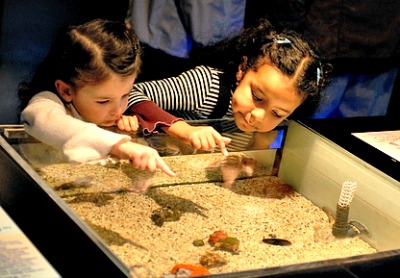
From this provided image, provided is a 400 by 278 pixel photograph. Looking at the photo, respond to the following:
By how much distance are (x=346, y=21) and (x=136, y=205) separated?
1190mm

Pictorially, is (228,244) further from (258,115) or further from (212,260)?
(258,115)

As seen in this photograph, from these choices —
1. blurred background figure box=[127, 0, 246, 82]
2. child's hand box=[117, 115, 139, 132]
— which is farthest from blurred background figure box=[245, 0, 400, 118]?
→ child's hand box=[117, 115, 139, 132]

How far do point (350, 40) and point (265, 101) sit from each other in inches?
31.0

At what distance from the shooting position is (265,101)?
166 cm

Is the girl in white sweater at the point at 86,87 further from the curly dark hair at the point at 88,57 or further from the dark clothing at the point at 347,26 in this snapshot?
the dark clothing at the point at 347,26

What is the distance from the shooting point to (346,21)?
2.32 metres

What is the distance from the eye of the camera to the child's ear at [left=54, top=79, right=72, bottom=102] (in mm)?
1491

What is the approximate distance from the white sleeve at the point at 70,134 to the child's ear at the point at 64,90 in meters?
0.07

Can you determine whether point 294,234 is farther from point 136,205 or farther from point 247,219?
point 136,205

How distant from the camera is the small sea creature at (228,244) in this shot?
49.4 inches

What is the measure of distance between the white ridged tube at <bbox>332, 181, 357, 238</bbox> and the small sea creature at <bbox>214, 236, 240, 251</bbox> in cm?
20

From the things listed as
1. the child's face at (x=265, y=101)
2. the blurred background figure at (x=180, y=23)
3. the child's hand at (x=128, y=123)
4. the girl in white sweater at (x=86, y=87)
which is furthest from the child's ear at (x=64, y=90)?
the blurred background figure at (x=180, y=23)

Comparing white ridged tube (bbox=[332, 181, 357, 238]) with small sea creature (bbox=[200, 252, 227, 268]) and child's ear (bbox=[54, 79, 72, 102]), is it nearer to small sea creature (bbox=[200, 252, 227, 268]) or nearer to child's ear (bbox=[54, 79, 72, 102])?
small sea creature (bbox=[200, 252, 227, 268])

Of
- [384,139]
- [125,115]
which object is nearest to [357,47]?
[384,139]
